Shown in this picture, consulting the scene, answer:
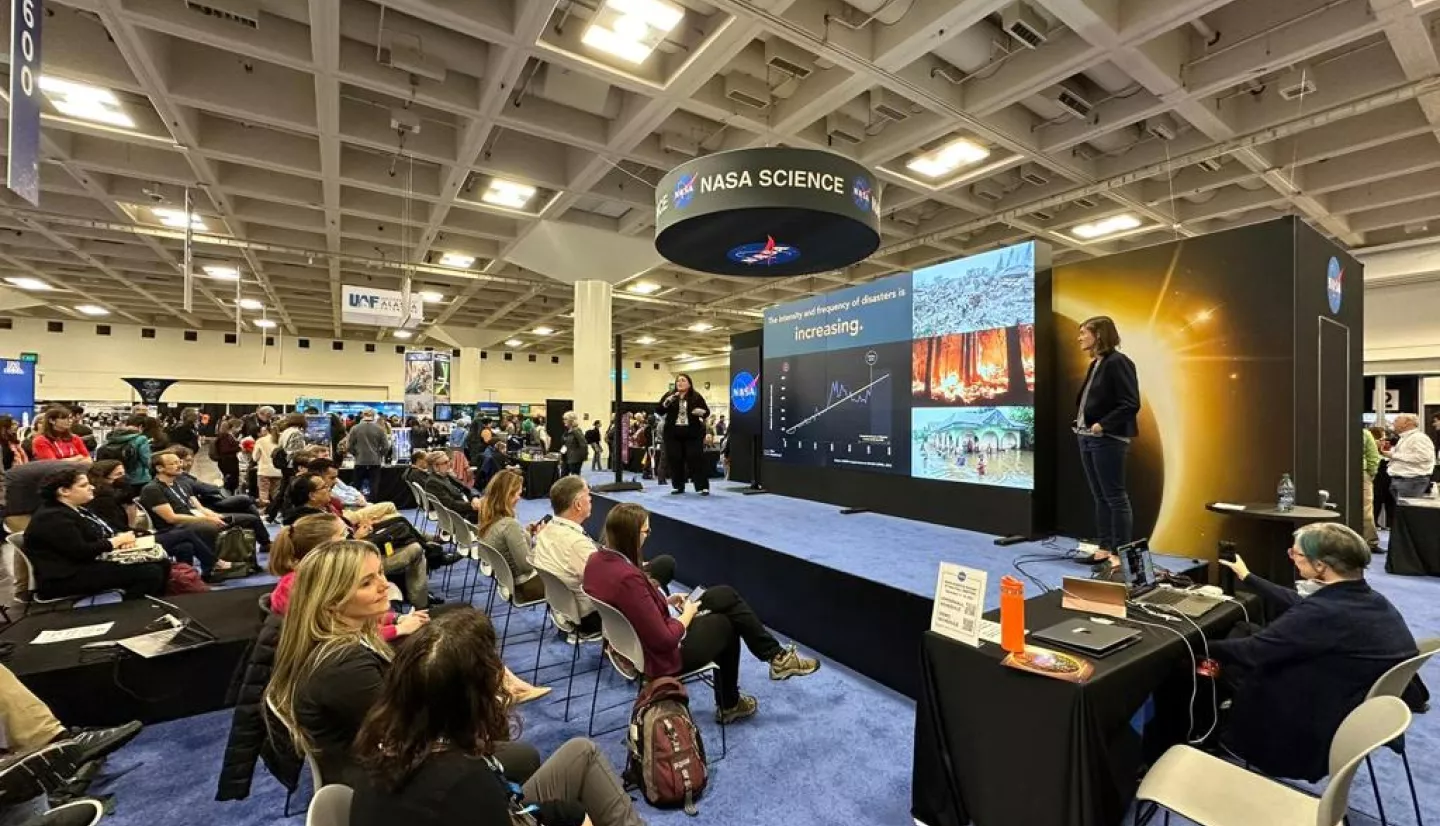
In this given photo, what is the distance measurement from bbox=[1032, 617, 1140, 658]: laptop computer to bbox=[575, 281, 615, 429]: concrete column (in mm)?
9265

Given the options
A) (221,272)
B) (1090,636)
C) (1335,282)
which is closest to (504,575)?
(1090,636)

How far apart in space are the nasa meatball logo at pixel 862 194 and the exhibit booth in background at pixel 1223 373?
87.8 inches

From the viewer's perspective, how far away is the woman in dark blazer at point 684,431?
6.71 meters

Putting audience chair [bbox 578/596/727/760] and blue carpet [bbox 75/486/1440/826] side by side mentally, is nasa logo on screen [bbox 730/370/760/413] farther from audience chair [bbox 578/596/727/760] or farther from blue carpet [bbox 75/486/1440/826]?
audience chair [bbox 578/596/727/760]

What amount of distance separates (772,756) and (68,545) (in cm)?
389

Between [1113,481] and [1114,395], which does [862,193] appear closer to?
[1114,395]

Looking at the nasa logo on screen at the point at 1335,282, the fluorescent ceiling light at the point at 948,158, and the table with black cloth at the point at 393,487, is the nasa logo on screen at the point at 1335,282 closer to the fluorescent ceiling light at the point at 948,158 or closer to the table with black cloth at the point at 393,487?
the fluorescent ceiling light at the point at 948,158

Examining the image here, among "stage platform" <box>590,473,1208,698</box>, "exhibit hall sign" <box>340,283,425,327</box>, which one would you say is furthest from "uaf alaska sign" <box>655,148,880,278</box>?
"exhibit hall sign" <box>340,283,425,327</box>

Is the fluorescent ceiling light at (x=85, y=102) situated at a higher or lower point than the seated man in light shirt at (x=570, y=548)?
higher

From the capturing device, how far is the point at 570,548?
287cm

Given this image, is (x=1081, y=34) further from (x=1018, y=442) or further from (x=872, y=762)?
(x=872, y=762)

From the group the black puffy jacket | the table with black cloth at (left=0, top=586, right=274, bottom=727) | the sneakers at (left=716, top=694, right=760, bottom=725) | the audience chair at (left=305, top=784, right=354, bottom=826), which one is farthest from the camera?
the sneakers at (left=716, top=694, right=760, bottom=725)

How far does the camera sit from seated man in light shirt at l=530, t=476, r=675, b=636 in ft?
9.36

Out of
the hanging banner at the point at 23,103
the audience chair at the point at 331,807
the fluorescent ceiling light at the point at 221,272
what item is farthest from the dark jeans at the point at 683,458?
the fluorescent ceiling light at the point at 221,272
